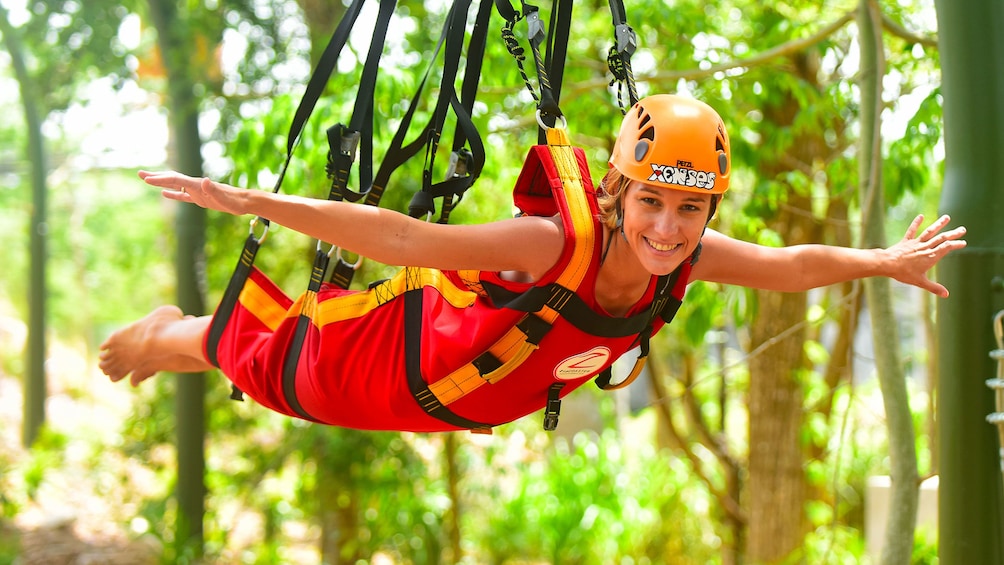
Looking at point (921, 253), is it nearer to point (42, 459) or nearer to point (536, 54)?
point (536, 54)

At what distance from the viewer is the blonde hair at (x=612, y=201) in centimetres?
165

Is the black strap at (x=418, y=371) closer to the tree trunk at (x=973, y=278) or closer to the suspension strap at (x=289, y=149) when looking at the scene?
the suspension strap at (x=289, y=149)

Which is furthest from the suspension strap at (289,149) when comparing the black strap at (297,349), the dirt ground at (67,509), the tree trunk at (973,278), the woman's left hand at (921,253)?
the dirt ground at (67,509)

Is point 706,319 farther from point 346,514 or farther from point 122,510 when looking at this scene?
point 122,510

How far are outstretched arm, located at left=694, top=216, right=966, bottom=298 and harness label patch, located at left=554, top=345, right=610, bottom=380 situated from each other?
29 cm

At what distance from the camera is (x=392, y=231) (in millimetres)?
1521

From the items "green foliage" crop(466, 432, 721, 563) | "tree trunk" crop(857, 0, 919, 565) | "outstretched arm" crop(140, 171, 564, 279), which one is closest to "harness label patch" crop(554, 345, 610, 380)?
"outstretched arm" crop(140, 171, 564, 279)

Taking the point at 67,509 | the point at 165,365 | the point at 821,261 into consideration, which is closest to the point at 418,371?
the point at 821,261

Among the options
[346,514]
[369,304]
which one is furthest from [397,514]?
[369,304]

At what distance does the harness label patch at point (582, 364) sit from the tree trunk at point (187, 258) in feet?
13.0

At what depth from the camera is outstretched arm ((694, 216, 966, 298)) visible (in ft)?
6.01

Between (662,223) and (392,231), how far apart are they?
0.46m

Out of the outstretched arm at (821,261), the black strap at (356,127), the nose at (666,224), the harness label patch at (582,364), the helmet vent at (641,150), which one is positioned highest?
the black strap at (356,127)

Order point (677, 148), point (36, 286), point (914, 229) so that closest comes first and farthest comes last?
point (677, 148), point (914, 229), point (36, 286)
